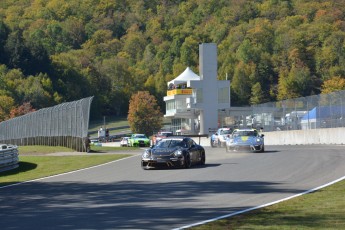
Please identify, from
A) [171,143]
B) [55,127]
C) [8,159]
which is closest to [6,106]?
[55,127]

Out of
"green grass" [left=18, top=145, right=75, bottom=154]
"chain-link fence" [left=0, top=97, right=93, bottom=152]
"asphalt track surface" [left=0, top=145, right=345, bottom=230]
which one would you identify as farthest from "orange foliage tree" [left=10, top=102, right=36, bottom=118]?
"asphalt track surface" [left=0, top=145, right=345, bottom=230]

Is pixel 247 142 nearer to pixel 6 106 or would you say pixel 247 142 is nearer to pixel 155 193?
pixel 155 193

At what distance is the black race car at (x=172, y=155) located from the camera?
93.1ft

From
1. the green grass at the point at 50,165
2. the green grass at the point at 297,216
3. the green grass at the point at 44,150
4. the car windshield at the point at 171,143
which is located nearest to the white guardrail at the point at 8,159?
the green grass at the point at 50,165

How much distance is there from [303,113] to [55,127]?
17263mm

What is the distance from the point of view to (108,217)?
1575 centimetres

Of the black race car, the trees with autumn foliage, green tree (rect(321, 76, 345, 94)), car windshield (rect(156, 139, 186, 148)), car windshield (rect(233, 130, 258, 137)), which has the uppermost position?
green tree (rect(321, 76, 345, 94))

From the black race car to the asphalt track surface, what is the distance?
21.8 inches

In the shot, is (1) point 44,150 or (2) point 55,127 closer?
(1) point 44,150

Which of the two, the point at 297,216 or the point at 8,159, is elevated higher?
the point at 8,159

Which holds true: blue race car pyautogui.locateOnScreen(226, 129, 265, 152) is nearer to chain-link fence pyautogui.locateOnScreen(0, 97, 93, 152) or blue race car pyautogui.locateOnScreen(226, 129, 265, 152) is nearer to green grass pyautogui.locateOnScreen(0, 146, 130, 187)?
green grass pyautogui.locateOnScreen(0, 146, 130, 187)

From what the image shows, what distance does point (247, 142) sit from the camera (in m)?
38.3

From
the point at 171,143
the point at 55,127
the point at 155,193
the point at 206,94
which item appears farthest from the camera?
the point at 206,94

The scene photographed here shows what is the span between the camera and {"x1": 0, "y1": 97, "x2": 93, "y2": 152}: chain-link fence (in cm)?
4696
